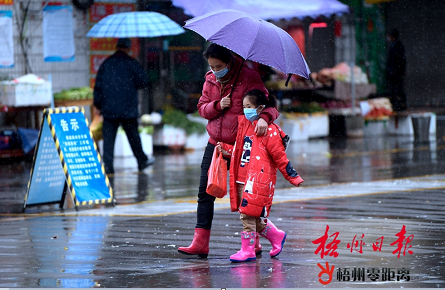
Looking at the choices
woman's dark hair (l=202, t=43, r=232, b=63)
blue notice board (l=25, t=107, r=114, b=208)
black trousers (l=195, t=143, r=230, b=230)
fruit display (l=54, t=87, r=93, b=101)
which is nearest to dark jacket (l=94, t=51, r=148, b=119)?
fruit display (l=54, t=87, r=93, b=101)

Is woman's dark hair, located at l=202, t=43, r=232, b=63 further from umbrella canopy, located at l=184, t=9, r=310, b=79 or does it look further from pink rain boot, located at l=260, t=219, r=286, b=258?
pink rain boot, located at l=260, t=219, r=286, b=258

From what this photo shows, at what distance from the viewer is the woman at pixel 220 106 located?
657cm

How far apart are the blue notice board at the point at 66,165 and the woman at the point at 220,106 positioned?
311cm

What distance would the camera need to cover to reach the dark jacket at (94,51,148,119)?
43.3 feet

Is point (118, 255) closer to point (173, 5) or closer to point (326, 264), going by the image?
point (326, 264)

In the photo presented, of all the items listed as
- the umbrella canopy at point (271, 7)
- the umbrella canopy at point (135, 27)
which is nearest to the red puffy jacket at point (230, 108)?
the umbrella canopy at point (135, 27)

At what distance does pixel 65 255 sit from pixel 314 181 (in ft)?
19.6

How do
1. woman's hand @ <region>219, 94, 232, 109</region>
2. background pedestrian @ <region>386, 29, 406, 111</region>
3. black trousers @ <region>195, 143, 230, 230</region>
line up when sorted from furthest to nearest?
background pedestrian @ <region>386, 29, 406, 111</region>, black trousers @ <region>195, 143, 230, 230</region>, woman's hand @ <region>219, 94, 232, 109</region>

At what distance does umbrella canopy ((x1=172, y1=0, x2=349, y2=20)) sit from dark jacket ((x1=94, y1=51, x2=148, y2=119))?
11.7 ft

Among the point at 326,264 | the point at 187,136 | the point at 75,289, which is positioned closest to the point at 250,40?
the point at 326,264

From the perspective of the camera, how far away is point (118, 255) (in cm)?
680

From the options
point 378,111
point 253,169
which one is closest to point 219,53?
point 253,169

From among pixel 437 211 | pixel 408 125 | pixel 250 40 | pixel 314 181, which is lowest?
pixel 408 125

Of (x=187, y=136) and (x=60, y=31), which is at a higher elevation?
(x=60, y=31)
